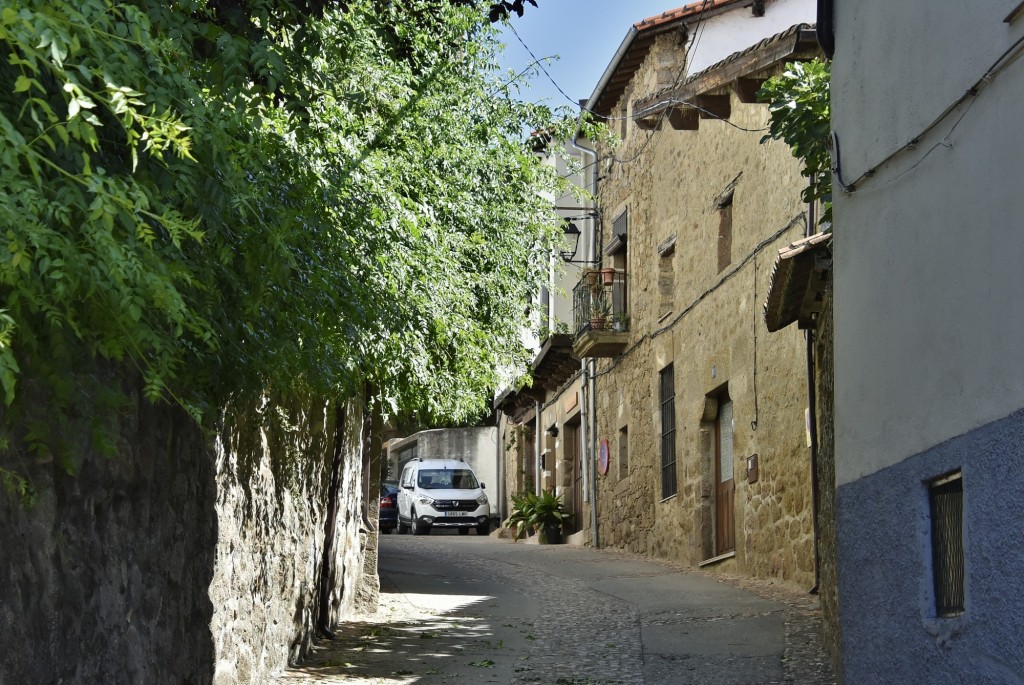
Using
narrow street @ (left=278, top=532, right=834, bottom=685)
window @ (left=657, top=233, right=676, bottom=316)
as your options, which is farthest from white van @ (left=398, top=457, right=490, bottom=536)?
narrow street @ (left=278, top=532, right=834, bottom=685)

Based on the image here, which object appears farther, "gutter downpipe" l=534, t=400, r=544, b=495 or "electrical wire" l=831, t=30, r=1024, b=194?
"gutter downpipe" l=534, t=400, r=544, b=495

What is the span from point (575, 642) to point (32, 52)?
7578mm

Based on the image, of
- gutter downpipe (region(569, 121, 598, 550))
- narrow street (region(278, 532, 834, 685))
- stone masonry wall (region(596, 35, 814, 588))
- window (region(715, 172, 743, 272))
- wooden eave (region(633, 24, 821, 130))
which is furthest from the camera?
gutter downpipe (region(569, 121, 598, 550))

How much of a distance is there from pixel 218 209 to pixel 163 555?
2096 mm

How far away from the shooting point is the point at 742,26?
1739 cm

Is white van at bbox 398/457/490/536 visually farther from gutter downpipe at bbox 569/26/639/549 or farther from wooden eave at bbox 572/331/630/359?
wooden eave at bbox 572/331/630/359

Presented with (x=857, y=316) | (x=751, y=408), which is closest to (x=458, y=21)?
(x=751, y=408)

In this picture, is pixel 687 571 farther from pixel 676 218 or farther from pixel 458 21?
pixel 458 21

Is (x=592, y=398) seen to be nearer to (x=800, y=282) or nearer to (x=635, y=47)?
(x=635, y=47)

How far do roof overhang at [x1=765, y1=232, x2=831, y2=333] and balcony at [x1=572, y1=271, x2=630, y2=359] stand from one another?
10764mm

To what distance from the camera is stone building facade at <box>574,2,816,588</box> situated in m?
13.1

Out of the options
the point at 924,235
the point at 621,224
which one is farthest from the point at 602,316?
the point at 924,235

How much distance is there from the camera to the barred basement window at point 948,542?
532 cm

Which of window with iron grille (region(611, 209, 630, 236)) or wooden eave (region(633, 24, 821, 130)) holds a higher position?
window with iron grille (region(611, 209, 630, 236))
